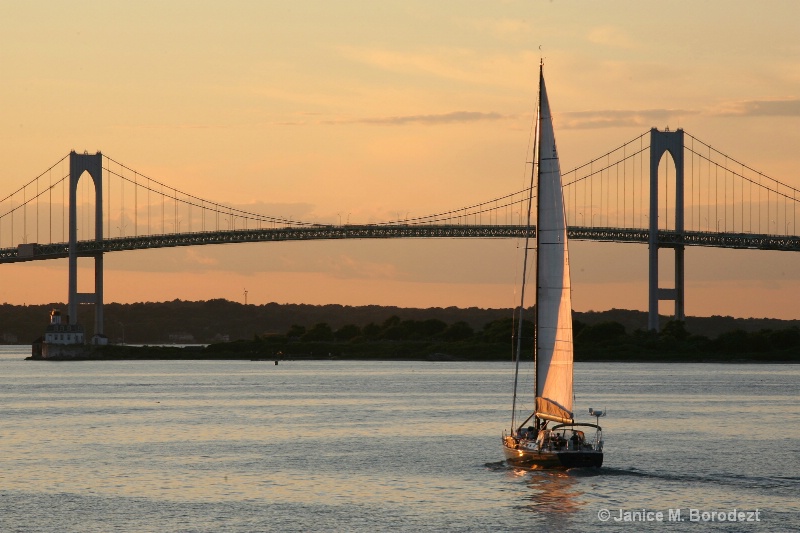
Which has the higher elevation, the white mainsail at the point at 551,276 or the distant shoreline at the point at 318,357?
the white mainsail at the point at 551,276

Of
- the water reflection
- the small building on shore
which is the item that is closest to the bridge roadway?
the small building on shore

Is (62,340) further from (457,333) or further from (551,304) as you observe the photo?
(551,304)

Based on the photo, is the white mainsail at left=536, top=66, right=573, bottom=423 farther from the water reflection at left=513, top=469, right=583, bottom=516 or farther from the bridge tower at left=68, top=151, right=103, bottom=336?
the bridge tower at left=68, top=151, right=103, bottom=336

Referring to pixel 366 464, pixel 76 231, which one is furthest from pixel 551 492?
pixel 76 231

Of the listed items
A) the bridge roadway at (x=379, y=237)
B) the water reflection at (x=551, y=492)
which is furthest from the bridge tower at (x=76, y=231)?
the water reflection at (x=551, y=492)

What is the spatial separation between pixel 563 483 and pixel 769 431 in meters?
18.6

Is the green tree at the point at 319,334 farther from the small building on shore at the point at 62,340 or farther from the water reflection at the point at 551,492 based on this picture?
the water reflection at the point at 551,492

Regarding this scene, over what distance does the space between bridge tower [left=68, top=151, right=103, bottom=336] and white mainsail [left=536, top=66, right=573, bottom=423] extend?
86366 millimetres

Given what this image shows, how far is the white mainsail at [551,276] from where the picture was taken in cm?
3359

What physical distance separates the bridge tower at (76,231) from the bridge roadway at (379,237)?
1.41 metres

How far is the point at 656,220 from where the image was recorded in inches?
4247

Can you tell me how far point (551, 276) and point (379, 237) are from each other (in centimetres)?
8219

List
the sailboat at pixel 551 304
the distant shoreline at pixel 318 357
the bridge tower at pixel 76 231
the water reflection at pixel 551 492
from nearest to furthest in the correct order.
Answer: the water reflection at pixel 551 492 → the sailboat at pixel 551 304 → the bridge tower at pixel 76 231 → the distant shoreline at pixel 318 357

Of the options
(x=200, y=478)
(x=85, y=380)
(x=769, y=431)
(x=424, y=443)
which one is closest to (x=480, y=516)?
(x=200, y=478)
